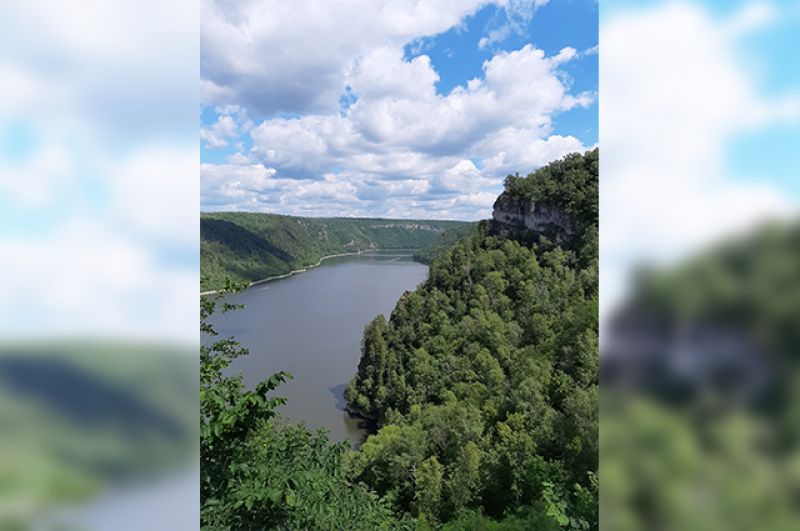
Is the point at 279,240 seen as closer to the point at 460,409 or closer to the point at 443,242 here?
the point at 460,409

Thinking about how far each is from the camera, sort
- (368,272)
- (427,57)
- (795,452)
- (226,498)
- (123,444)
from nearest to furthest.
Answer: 1. (795,452)
2. (123,444)
3. (226,498)
4. (427,57)
5. (368,272)

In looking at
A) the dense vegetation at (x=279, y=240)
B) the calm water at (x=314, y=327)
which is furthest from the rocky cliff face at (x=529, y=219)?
the calm water at (x=314, y=327)

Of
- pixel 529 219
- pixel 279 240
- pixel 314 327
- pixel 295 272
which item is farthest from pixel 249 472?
pixel 529 219

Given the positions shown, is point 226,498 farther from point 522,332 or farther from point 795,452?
point 522,332

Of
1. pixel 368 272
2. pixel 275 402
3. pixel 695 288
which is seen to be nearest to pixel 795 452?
pixel 695 288

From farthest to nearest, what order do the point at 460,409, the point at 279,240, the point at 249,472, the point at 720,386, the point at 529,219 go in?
the point at 529,219
the point at 460,409
the point at 279,240
the point at 249,472
the point at 720,386

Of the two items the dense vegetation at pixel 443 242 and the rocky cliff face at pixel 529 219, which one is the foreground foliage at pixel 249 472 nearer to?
the dense vegetation at pixel 443 242
